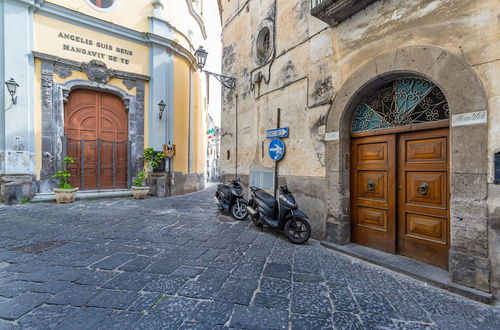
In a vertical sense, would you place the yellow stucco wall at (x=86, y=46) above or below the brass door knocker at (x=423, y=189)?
above

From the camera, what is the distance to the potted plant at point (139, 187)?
8812 mm

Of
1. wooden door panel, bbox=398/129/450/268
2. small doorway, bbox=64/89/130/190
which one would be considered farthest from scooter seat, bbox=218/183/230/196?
small doorway, bbox=64/89/130/190

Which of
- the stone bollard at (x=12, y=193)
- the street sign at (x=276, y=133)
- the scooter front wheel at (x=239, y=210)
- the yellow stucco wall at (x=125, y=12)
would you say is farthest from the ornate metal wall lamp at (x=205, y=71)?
the stone bollard at (x=12, y=193)

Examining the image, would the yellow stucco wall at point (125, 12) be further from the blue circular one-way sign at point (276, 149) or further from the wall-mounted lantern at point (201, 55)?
the blue circular one-way sign at point (276, 149)

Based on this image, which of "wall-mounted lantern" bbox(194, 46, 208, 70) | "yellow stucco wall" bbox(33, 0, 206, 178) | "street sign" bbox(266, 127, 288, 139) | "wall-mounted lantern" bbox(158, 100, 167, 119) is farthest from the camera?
"wall-mounted lantern" bbox(158, 100, 167, 119)

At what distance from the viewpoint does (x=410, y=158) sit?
10.6 ft

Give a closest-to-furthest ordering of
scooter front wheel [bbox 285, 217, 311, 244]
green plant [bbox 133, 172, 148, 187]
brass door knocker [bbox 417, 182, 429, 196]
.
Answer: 1. brass door knocker [bbox 417, 182, 429, 196]
2. scooter front wheel [bbox 285, 217, 311, 244]
3. green plant [bbox 133, 172, 148, 187]

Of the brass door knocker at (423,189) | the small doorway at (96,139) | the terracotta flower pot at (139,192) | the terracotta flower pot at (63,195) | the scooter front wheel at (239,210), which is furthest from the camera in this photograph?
the terracotta flower pot at (139,192)

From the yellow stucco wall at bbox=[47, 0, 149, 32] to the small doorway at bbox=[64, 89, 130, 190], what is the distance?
2993 millimetres

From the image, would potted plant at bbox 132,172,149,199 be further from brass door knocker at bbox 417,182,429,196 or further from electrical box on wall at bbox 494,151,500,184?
electrical box on wall at bbox 494,151,500,184

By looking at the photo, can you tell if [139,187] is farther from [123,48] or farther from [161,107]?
[123,48]

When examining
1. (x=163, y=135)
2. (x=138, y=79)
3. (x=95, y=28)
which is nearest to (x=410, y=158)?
(x=163, y=135)

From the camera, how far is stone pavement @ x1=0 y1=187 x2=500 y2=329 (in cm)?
195

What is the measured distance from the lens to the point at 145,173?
952 cm
